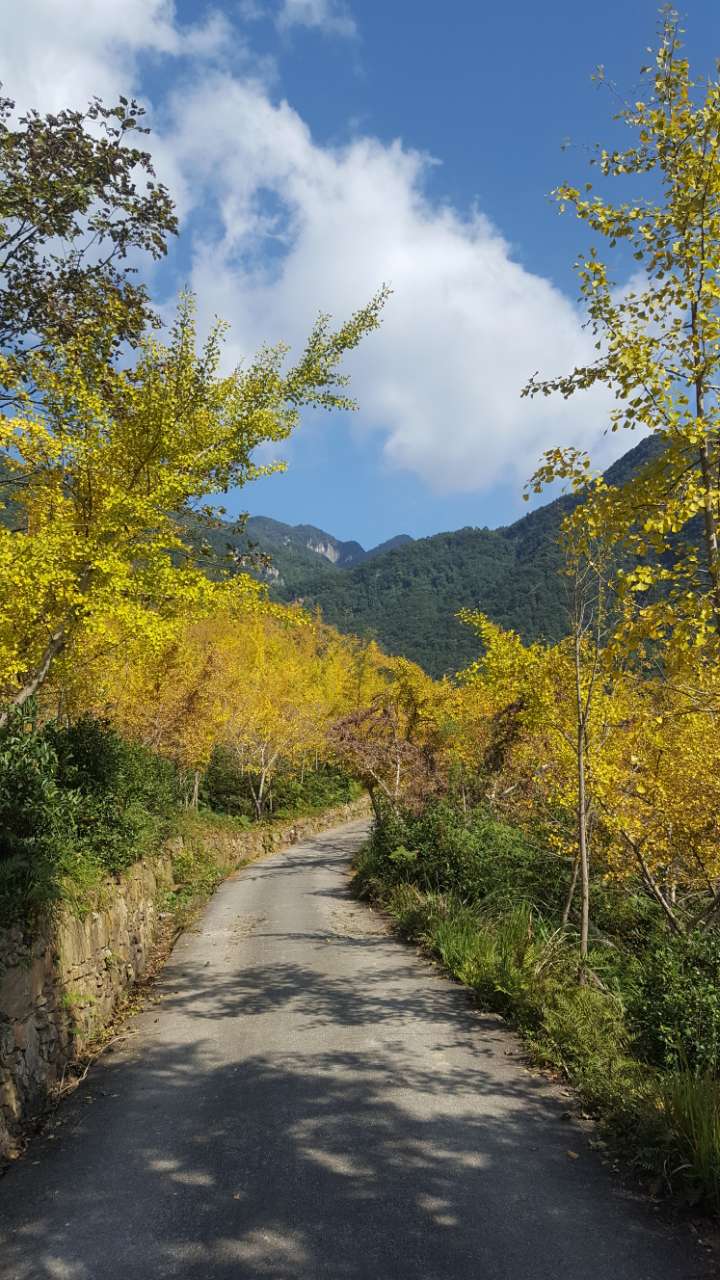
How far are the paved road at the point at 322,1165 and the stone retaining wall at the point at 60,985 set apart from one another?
0.36 meters

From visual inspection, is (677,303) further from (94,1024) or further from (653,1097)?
(94,1024)

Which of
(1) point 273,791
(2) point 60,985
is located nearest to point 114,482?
(2) point 60,985

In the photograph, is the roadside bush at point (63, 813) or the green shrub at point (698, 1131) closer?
the green shrub at point (698, 1131)

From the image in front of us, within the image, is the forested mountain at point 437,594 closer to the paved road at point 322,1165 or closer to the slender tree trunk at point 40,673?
the slender tree trunk at point 40,673

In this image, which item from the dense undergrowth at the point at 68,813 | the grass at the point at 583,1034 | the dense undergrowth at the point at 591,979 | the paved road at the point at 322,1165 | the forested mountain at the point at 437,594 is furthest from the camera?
the forested mountain at the point at 437,594

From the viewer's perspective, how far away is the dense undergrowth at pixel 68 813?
589 centimetres

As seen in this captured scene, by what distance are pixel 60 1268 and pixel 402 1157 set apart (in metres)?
2.22

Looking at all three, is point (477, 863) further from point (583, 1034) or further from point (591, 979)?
point (583, 1034)

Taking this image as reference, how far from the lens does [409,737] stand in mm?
19344

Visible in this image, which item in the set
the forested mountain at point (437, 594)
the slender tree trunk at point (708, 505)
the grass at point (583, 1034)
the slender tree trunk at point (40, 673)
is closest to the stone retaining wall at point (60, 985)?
the slender tree trunk at point (40, 673)

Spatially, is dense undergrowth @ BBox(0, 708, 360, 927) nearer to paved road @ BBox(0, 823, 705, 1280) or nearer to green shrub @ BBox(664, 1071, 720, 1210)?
paved road @ BBox(0, 823, 705, 1280)

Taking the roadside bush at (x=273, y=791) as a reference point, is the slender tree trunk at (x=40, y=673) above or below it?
above

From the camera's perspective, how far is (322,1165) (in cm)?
457

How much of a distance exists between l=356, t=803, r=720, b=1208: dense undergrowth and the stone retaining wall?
14.5ft
